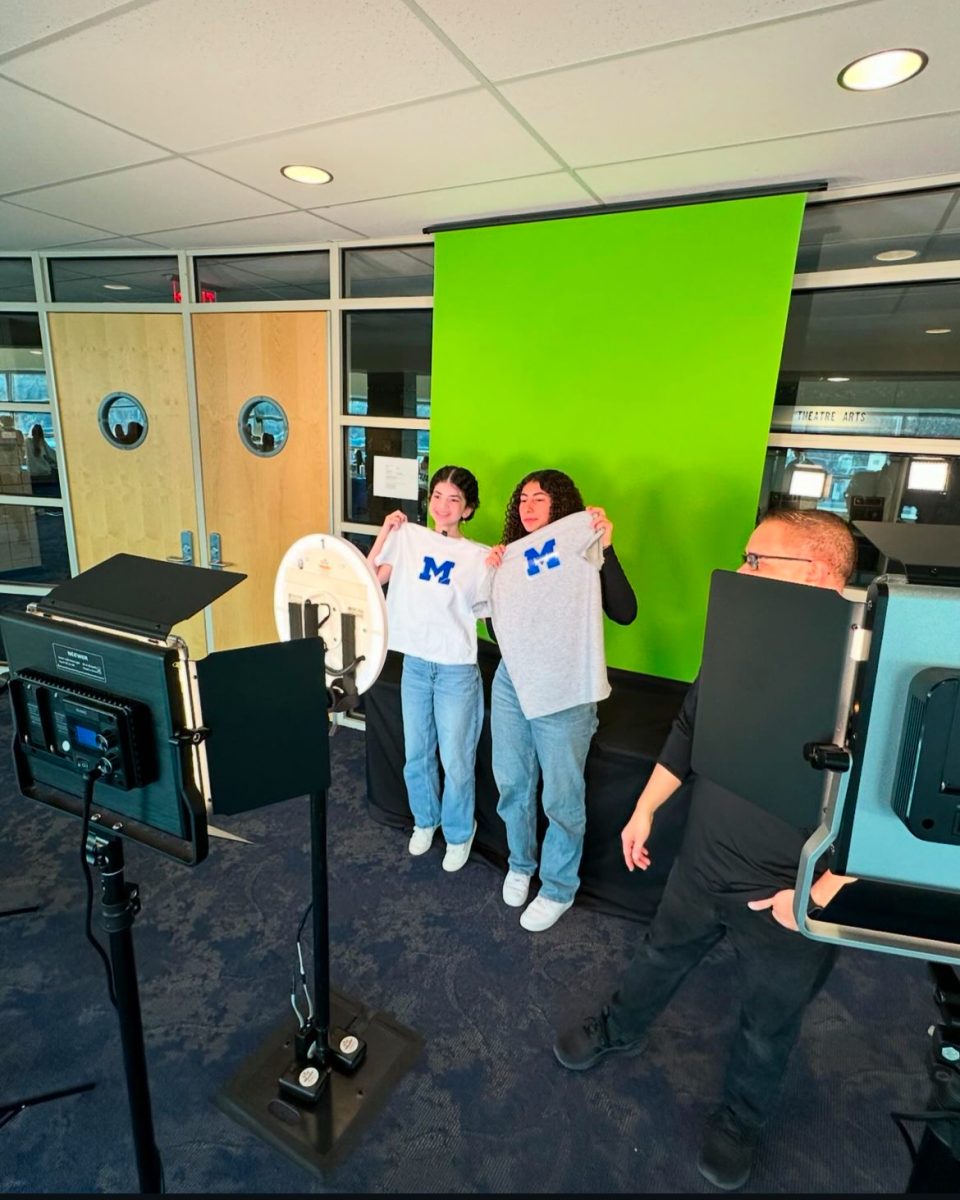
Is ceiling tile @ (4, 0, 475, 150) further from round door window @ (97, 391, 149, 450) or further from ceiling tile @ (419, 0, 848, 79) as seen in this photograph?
round door window @ (97, 391, 149, 450)

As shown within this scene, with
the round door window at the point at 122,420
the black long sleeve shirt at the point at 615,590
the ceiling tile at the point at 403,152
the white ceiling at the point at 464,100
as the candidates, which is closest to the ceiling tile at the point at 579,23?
the white ceiling at the point at 464,100

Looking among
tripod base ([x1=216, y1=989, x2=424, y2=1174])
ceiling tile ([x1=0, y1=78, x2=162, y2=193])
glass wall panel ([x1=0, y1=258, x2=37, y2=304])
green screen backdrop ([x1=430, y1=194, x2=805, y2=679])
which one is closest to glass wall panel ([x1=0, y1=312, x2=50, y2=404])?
glass wall panel ([x1=0, y1=258, x2=37, y2=304])

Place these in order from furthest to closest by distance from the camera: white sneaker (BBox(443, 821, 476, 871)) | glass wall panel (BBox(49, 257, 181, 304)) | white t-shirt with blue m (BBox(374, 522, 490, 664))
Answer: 1. glass wall panel (BBox(49, 257, 181, 304))
2. white sneaker (BBox(443, 821, 476, 871))
3. white t-shirt with blue m (BBox(374, 522, 490, 664))

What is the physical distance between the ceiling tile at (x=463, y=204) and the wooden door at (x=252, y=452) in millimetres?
664

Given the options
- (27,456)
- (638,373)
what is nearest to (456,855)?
(638,373)

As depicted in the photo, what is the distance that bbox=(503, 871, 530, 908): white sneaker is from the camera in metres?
2.30

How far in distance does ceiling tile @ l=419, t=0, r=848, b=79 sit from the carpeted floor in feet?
8.44

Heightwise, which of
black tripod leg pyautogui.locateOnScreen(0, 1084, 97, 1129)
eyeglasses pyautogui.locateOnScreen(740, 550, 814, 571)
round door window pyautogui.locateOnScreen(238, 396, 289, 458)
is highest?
round door window pyautogui.locateOnScreen(238, 396, 289, 458)

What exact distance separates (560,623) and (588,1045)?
1.22 meters

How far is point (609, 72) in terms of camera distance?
1436 mm

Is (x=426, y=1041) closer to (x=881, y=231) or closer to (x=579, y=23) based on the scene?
(x=579, y=23)

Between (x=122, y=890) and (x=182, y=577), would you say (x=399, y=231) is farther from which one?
(x=122, y=890)

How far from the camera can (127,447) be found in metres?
3.72

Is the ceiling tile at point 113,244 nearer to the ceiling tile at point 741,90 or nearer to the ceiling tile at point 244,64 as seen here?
the ceiling tile at point 244,64
